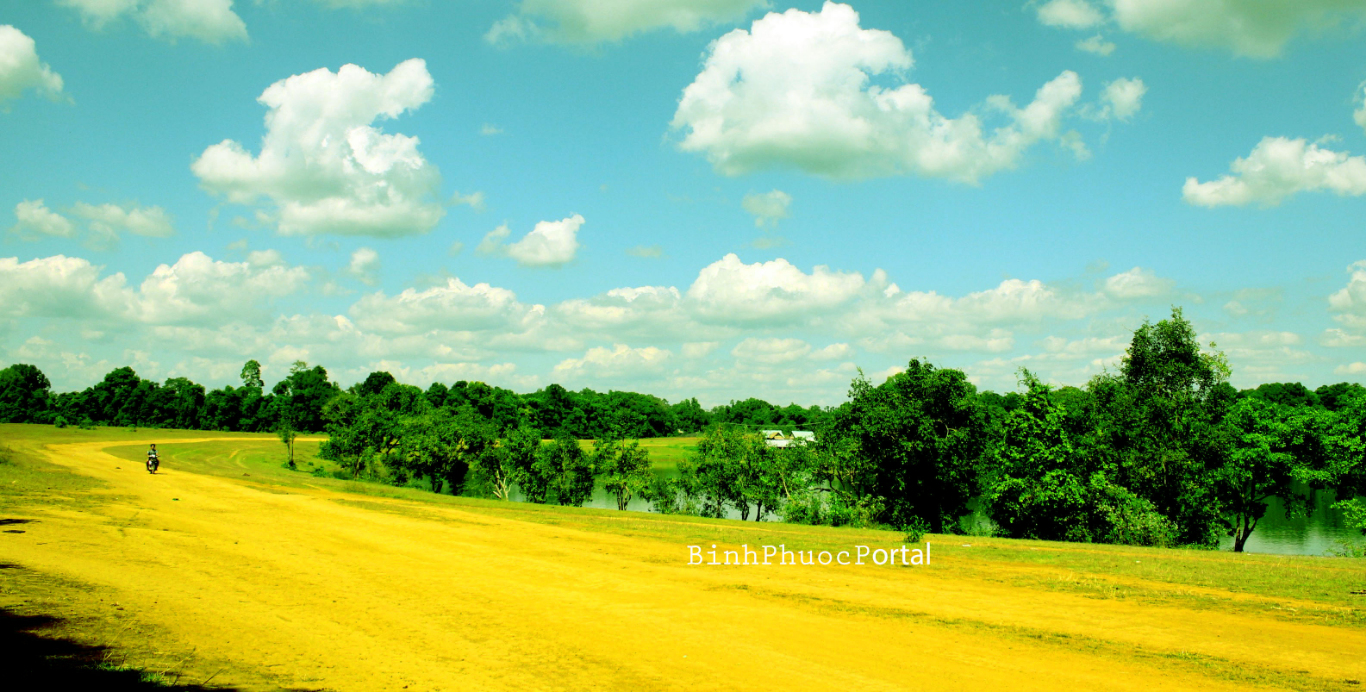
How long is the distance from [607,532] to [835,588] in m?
12.3

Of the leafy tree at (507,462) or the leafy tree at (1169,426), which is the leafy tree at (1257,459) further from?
the leafy tree at (507,462)

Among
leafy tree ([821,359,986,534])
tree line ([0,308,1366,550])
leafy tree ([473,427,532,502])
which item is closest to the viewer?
tree line ([0,308,1366,550])

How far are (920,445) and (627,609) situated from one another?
26565 millimetres

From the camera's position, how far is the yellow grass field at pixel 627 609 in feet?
35.8

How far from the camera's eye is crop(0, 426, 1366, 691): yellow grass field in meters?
10.9

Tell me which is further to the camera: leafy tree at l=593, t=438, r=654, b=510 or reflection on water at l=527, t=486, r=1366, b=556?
leafy tree at l=593, t=438, r=654, b=510

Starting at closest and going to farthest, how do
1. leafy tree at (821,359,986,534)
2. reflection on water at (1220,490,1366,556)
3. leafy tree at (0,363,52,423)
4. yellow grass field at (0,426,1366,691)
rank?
yellow grass field at (0,426,1366,691)
leafy tree at (821,359,986,534)
reflection on water at (1220,490,1366,556)
leafy tree at (0,363,52,423)

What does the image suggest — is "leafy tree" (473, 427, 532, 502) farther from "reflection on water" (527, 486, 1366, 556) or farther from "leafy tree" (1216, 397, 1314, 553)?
"leafy tree" (1216, 397, 1314, 553)

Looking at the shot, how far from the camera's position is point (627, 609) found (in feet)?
50.4

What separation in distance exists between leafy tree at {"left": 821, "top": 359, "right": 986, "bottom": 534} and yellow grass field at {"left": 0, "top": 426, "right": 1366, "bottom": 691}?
11673mm

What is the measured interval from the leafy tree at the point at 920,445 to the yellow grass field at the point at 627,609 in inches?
460

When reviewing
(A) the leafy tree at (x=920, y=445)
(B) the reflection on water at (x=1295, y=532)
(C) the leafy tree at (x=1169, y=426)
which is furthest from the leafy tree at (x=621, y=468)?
(C) the leafy tree at (x=1169, y=426)

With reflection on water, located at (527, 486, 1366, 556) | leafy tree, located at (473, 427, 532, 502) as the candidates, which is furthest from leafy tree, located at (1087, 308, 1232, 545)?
leafy tree, located at (473, 427, 532, 502)

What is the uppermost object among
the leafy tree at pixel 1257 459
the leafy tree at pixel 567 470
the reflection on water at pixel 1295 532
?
the leafy tree at pixel 1257 459
